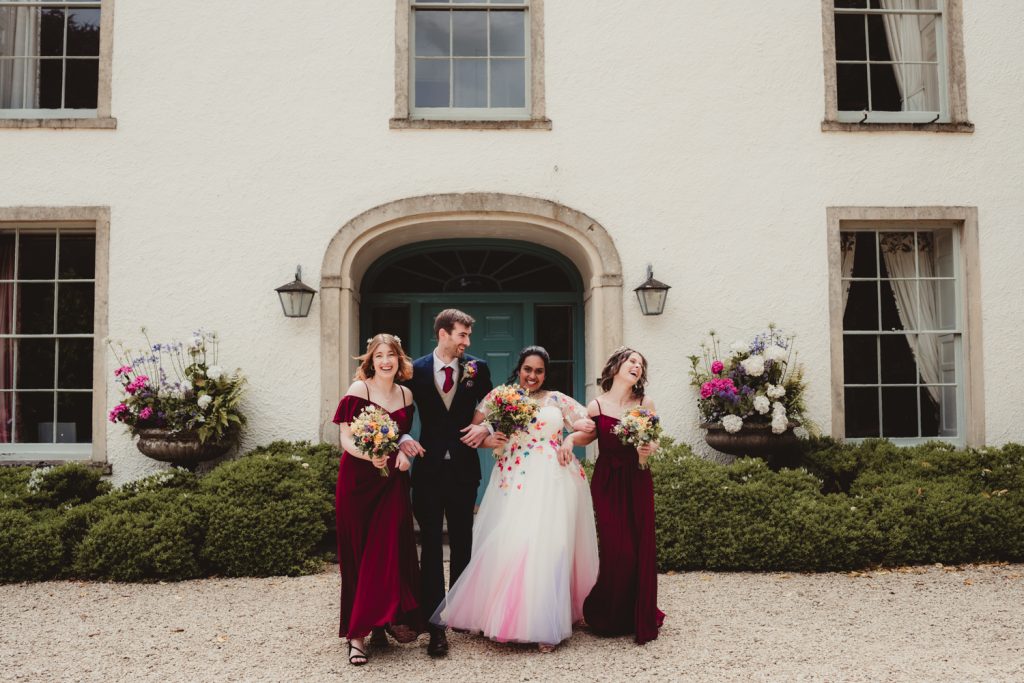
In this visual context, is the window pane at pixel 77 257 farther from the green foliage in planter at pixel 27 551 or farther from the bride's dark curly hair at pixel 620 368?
the bride's dark curly hair at pixel 620 368

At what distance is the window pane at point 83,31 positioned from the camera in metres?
7.75

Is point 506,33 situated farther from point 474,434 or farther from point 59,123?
point 474,434

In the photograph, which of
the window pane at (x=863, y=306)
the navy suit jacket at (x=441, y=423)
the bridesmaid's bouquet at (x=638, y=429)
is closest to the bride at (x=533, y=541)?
the navy suit jacket at (x=441, y=423)

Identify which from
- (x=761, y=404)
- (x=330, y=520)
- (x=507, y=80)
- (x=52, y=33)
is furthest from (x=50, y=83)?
(x=761, y=404)

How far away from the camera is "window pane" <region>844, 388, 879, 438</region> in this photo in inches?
305

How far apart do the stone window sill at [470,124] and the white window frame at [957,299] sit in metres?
2.88

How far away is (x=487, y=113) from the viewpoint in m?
7.74

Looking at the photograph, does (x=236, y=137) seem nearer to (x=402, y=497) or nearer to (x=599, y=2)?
(x=599, y=2)

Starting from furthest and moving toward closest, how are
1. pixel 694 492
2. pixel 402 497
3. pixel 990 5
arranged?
pixel 990 5 → pixel 694 492 → pixel 402 497

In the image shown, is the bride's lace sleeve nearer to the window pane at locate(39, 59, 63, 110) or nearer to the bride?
the bride

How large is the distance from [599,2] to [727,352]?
11.6 feet

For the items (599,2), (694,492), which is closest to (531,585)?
(694,492)

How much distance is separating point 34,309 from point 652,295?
5.86 meters

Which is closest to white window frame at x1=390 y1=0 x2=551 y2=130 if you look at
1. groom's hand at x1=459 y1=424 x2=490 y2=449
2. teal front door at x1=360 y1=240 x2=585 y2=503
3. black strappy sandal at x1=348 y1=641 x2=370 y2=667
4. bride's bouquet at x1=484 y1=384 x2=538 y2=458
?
teal front door at x1=360 y1=240 x2=585 y2=503
